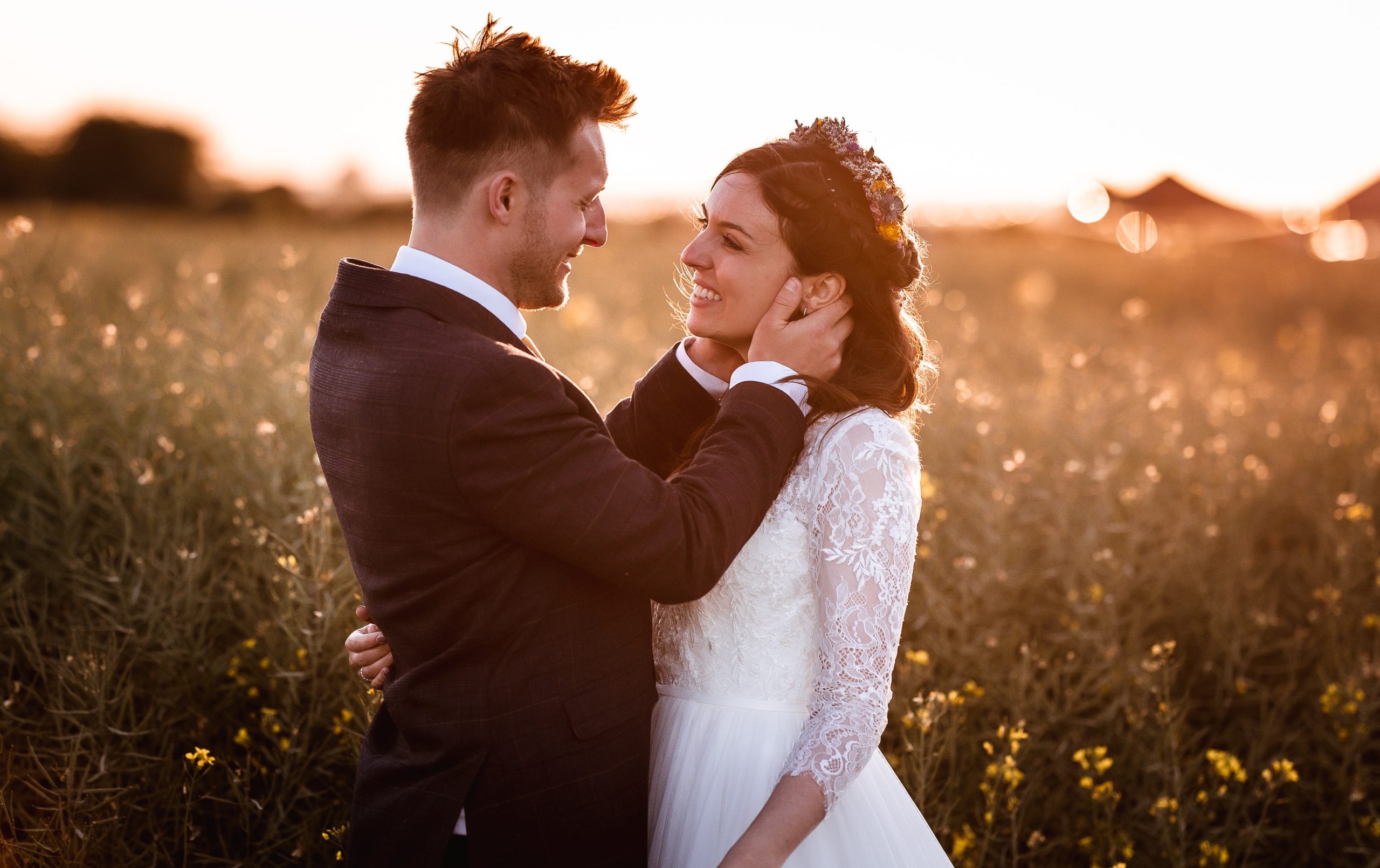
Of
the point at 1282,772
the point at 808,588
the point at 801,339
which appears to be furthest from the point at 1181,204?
the point at 808,588

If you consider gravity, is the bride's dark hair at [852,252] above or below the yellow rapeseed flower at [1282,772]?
above

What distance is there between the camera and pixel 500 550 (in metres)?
1.71

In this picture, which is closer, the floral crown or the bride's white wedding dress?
the bride's white wedding dress

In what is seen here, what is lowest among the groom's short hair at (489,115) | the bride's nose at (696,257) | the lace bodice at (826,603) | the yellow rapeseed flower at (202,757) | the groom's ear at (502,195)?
the yellow rapeseed flower at (202,757)

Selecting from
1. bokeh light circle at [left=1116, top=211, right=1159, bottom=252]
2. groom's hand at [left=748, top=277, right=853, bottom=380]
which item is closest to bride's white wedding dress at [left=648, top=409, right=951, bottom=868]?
groom's hand at [left=748, top=277, right=853, bottom=380]

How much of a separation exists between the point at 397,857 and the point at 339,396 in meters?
0.88

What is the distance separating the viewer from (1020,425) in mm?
5449

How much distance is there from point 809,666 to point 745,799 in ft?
1.07

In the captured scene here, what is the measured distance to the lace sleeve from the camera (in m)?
1.89

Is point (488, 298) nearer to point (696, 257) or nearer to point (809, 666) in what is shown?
point (696, 257)

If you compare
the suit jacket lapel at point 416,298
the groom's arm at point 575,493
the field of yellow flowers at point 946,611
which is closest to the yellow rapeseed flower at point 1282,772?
the field of yellow flowers at point 946,611

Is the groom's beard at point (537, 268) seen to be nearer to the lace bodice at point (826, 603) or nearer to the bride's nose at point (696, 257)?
the bride's nose at point (696, 257)

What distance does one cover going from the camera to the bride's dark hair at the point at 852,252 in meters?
2.29

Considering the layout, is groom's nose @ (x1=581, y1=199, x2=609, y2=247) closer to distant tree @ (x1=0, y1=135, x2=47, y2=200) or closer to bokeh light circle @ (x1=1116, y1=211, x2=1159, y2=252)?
bokeh light circle @ (x1=1116, y1=211, x2=1159, y2=252)
